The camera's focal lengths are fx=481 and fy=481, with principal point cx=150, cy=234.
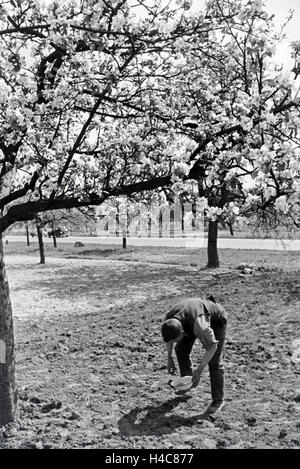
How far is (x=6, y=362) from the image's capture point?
18.8 feet

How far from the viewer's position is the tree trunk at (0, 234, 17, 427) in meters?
5.69

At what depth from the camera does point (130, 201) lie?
22.0 ft

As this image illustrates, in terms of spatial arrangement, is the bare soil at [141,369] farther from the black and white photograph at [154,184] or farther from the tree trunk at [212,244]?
the tree trunk at [212,244]

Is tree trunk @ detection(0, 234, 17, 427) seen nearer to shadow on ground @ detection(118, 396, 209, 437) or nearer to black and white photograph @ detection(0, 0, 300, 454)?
black and white photograph @ detection(0, 0, 300, 454)

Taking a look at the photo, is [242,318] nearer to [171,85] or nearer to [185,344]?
[185,344]

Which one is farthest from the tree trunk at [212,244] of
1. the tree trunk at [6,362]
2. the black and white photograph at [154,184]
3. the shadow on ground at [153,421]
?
the tree trunk at [6,362]

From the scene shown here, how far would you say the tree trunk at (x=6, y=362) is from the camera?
5691 millimetres

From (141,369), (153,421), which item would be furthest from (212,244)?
(153,421)

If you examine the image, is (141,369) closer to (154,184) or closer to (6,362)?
(6,362)

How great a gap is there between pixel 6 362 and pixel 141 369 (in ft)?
8.00

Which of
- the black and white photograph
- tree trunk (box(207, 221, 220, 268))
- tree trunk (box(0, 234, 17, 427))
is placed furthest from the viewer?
tree trunk (box(207, 221, 220, 268))

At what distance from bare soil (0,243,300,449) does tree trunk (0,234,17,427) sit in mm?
198

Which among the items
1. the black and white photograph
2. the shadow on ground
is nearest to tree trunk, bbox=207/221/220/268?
the black and white photograph
